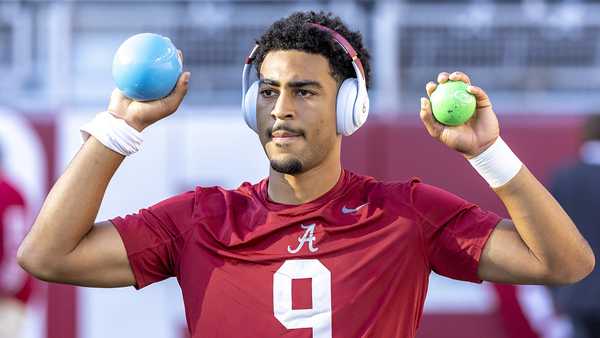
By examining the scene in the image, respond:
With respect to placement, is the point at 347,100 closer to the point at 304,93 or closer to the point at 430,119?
the point at 304,93

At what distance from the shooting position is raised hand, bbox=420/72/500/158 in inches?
127

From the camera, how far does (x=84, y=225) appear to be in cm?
330

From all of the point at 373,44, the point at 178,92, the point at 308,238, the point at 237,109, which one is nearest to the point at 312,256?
the point at 308,238

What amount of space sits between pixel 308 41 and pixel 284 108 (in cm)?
25

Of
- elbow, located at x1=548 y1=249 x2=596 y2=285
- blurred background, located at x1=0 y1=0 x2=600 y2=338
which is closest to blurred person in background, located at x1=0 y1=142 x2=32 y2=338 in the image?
blurred background, located at x1=0 y1=0 x2=600 y2=338

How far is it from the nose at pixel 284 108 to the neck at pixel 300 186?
207 millimetres

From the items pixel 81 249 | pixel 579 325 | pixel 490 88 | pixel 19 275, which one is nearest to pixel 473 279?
pixel 81 249

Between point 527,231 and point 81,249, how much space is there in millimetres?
1236

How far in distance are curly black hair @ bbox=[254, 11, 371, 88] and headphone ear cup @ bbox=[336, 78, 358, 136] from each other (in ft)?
0.21

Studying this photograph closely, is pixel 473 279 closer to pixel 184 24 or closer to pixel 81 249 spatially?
pixel 81 249

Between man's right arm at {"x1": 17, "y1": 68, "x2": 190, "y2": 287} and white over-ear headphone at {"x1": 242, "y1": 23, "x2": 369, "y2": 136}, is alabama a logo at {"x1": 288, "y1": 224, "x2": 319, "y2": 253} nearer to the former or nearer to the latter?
white over-ear headphone at {"x1": 242, "y1": 23, "x2": 369, "y2": 136}

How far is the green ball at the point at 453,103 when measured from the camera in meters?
3.17

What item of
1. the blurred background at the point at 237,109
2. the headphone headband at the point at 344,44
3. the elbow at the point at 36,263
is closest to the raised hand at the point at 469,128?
the headphone headband at the point at 344,44

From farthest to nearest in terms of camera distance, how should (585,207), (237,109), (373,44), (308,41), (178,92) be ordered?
(373,44), (237,109), (585,207), (308,41), (178,92)
